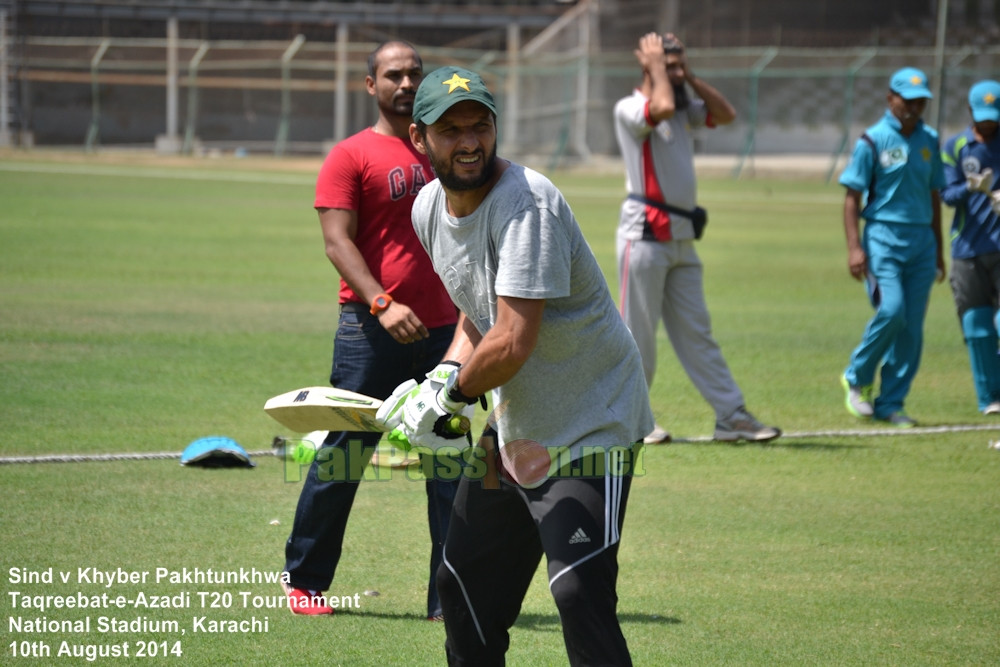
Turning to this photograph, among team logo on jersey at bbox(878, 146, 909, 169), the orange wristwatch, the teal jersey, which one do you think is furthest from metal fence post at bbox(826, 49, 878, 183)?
the orange wristwatch

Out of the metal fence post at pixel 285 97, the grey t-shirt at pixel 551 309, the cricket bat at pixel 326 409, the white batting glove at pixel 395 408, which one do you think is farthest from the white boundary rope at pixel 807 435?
the metal fence post at pixel 285 97

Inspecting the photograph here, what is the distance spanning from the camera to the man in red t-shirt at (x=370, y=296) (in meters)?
5.22

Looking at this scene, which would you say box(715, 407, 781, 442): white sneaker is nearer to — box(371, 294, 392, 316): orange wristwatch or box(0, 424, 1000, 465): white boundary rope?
box(0, 424, 1000, 465): white boundary rope

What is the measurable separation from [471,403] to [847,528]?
3.36 m

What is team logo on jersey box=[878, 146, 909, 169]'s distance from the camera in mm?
8945

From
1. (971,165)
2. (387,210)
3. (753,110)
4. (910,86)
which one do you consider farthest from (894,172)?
(753,110)

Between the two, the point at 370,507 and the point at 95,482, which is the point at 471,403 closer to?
the point at 370,507

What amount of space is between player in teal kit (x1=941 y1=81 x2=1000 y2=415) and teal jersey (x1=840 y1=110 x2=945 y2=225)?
446 mm

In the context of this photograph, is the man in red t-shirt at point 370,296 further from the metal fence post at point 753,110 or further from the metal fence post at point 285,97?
the metal fence post at point 285,97

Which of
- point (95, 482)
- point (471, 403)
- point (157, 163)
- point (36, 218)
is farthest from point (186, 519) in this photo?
point (157, 163)

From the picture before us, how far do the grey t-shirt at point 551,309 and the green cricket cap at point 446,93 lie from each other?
0.83 ft

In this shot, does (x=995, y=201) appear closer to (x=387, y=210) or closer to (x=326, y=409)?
(x=387, y=210)

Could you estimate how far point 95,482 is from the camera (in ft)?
22.2

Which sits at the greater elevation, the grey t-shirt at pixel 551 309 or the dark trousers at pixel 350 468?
the grey t-shirt at pixel 551 309
